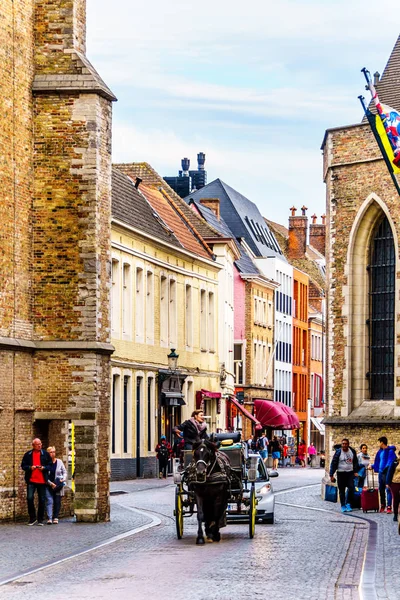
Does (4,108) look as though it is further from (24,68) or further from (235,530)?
(235,530)

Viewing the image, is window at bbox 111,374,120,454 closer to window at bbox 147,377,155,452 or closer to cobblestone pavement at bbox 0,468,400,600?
window at bbox 147,377,155,452

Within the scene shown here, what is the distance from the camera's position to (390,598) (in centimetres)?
1548

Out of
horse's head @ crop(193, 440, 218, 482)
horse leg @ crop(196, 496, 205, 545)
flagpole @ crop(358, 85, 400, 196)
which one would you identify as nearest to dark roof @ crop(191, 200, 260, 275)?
flagpole @ crop(358, 85, 400, 196)

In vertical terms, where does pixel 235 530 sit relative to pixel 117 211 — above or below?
below

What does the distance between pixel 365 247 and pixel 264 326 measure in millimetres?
50306

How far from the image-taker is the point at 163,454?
56.0 metres

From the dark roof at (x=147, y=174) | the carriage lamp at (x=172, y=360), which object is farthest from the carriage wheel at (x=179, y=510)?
the dark roof at (x=147, y=174)

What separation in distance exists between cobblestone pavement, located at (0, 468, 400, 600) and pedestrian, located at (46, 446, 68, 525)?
0.46 metres

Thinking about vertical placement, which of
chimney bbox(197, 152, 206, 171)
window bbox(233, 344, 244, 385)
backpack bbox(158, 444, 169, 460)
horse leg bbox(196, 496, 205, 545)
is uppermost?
chimney bbox(197, 152, 206, 171)

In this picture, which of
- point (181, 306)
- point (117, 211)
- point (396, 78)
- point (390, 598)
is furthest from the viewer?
point (181, 306)

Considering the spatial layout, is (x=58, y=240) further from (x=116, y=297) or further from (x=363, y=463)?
(x=116, y=297)

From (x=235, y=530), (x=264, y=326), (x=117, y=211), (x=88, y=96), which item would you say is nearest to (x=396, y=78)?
(x=117, y=211)

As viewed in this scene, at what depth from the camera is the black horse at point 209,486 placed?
906 inches

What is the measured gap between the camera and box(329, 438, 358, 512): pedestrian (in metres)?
34.1
